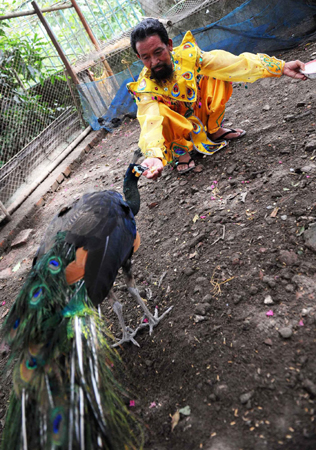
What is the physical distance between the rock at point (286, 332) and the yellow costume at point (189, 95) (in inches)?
63.4

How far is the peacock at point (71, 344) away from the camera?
1.22m

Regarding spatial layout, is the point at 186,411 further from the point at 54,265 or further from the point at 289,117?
the point at 289,117

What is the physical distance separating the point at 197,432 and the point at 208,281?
0.98 m

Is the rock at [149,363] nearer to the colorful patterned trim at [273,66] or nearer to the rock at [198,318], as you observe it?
the rock at [198,318]

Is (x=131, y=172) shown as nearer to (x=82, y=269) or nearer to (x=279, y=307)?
(x=82, y=269)

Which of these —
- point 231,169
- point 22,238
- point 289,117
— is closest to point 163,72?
point 231,169

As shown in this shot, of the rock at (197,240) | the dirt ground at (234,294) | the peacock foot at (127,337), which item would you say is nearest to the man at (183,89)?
the dirt ground at (234,294)

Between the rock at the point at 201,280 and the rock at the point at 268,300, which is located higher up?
the rock at the point at 201,280

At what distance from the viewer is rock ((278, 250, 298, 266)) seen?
1.97 meters

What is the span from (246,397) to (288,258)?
3.03 feet

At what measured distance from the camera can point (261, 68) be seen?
2705 millimetres

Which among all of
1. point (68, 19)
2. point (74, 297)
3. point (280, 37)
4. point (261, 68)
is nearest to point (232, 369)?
point (74, 297)

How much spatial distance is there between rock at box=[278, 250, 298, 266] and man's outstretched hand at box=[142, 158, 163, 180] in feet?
3.51

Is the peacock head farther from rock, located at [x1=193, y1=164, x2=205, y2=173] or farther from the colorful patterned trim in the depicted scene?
the colorful patterned trim
